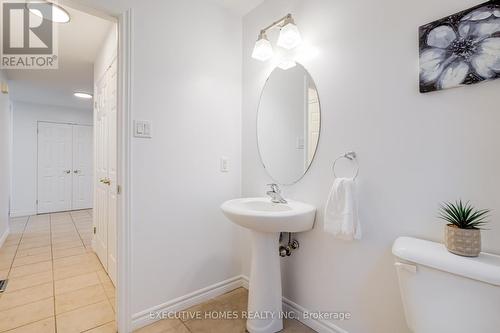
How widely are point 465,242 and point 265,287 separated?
102 centimetres

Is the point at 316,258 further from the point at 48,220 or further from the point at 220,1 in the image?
the point at 48,220

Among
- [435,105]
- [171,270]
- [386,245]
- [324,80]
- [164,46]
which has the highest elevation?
[164,46]

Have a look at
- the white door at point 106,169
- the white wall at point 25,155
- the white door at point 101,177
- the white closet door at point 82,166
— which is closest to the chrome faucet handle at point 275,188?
the white door at point 106,169

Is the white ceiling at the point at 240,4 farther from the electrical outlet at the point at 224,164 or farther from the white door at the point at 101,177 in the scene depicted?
the white door at the point at 101,177

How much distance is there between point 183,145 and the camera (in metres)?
1.75

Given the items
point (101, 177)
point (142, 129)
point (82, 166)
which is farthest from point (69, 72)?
point (82, 166)

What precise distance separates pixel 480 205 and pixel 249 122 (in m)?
1.48

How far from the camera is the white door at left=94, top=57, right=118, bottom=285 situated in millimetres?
2094

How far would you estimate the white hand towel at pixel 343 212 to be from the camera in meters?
1.22

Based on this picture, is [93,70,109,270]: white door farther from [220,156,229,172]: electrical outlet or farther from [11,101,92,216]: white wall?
[11,101,92,216]: white wall

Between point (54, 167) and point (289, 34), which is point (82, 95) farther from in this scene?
point (289, 34)

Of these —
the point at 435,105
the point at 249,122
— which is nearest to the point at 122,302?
the point at 249,122

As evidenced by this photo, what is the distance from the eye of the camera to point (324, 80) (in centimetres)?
148

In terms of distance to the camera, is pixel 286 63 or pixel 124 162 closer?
pixel 124 162
